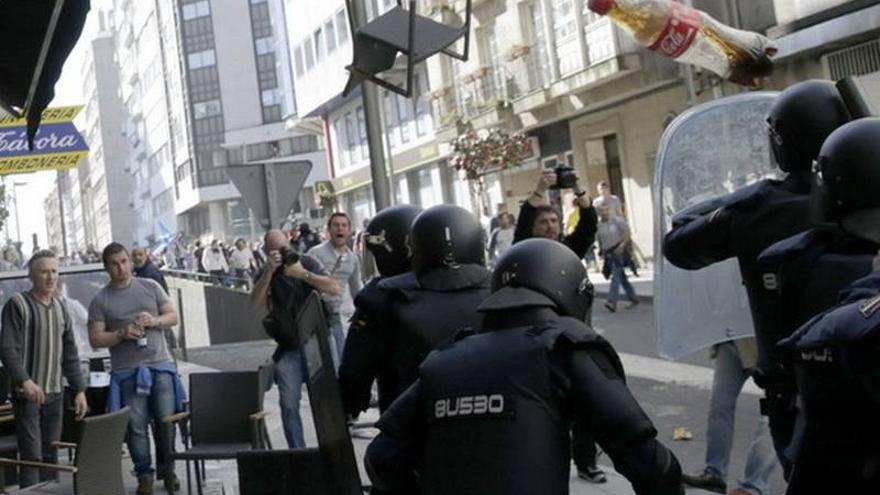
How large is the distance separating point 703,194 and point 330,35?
1431 inches

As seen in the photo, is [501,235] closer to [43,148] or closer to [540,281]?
[43,148]

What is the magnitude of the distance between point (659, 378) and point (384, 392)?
6470 mm

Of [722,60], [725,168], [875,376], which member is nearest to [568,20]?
[722,60]

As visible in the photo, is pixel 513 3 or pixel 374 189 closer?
pixel 374 189

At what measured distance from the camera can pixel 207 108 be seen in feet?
278

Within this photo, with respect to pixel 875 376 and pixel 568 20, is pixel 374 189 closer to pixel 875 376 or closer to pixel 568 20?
pixel 875 376

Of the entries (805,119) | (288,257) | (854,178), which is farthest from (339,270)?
(854,178)

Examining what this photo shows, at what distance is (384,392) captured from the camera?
4305mm

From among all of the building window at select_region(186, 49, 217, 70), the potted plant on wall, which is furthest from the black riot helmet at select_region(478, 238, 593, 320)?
the building window at select_region(186, 49, 217, 70)

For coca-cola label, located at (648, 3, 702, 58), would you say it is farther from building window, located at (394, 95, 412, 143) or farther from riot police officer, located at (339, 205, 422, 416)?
building window, located at (394, 95, 412, 143)

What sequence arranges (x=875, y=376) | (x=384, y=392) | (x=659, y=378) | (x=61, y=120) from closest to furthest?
(x=875, y=376) → (x=384, y=392) → (x=659, y=378) → (x=61, y=120)

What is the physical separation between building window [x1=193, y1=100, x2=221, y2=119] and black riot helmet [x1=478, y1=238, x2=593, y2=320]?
83655 millimetres

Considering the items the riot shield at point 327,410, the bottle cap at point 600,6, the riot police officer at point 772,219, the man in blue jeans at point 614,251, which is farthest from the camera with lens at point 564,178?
the man in blue jeans at point 614,251

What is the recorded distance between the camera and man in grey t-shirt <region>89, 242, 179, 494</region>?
7.69 meters
